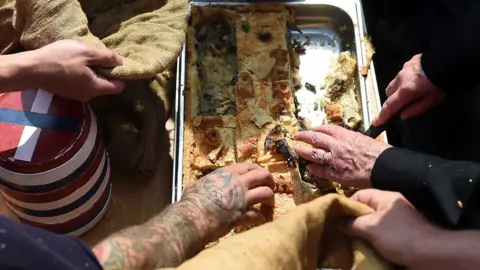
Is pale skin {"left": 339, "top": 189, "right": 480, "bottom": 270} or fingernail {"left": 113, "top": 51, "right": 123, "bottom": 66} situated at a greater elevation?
fingernail {"left": 113, "top": 51, "right": 123, "bottom": 66}

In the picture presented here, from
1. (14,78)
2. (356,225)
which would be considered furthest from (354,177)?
(14,78)

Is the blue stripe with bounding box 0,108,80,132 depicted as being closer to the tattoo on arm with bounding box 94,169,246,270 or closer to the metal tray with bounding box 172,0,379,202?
the tattoo on arm with bounding box 94,169,246,270

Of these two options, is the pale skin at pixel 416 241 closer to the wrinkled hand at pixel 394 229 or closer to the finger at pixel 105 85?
the wrinkled hand at pixel 394 229

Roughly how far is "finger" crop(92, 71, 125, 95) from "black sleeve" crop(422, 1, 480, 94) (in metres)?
0.56

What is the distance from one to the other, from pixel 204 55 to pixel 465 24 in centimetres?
58

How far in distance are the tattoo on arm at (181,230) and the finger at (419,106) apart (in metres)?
0.37

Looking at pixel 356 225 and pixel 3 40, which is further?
pixel 3 40

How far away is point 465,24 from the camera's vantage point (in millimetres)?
977

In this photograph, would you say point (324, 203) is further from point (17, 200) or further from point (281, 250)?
point (17, 200)

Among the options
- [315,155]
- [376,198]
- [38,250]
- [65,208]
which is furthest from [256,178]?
[38,250]

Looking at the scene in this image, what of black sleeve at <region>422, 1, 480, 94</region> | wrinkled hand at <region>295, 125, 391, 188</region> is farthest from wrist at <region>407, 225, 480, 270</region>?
black sleeve at <region>422, 1, 480, 94</region>

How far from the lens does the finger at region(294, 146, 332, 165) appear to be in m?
1.01

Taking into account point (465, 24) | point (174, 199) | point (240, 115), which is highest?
point (465, 24)

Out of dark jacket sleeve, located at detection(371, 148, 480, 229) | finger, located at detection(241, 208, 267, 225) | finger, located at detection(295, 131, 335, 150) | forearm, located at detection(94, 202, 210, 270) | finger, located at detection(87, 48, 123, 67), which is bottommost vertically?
finger, located at detection(241, 208, 267, 225)
